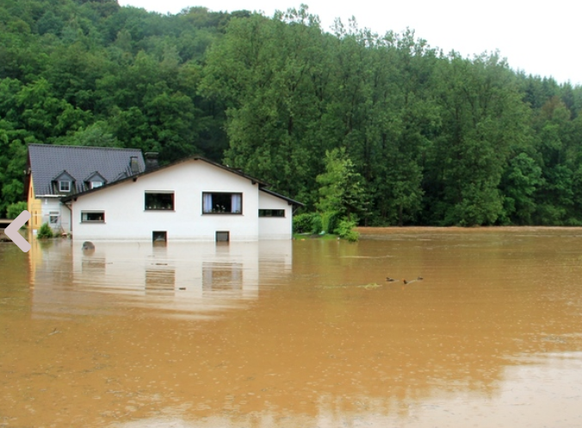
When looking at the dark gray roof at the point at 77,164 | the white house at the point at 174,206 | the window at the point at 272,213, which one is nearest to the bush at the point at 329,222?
the window at the point at 272,213

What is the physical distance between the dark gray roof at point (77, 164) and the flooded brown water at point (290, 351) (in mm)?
27988

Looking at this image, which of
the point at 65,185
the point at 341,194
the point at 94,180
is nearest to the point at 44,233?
the point at 65,185

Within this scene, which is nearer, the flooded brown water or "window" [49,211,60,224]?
the flooded brown water

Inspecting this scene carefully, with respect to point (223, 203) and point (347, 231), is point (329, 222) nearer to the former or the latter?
point (347, 231)

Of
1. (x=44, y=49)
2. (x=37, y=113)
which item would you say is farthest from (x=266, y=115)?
(x=44, y=49)

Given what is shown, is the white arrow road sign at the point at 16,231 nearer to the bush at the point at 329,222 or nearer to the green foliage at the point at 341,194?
the bush at the point at 329,222

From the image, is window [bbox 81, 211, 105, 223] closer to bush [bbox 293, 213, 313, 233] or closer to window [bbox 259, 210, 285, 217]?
window [bbox 259, 210, 285, 217]

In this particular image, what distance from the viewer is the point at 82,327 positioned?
1030 centimetres

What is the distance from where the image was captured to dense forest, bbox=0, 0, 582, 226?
54625mm

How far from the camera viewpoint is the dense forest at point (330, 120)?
54.6m

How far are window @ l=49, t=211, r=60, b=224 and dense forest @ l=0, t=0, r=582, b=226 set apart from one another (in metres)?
16.3

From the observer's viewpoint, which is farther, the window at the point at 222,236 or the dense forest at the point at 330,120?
the dense forest at the point at 330,120

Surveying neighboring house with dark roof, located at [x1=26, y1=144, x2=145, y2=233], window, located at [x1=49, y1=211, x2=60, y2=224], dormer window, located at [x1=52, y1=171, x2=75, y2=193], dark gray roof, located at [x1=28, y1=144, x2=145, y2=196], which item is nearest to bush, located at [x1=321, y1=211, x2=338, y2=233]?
neighboring house with dark roof, located at [x1=26, y1=144, x2=145, y2=233]

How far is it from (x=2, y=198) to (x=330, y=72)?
32.1 m
